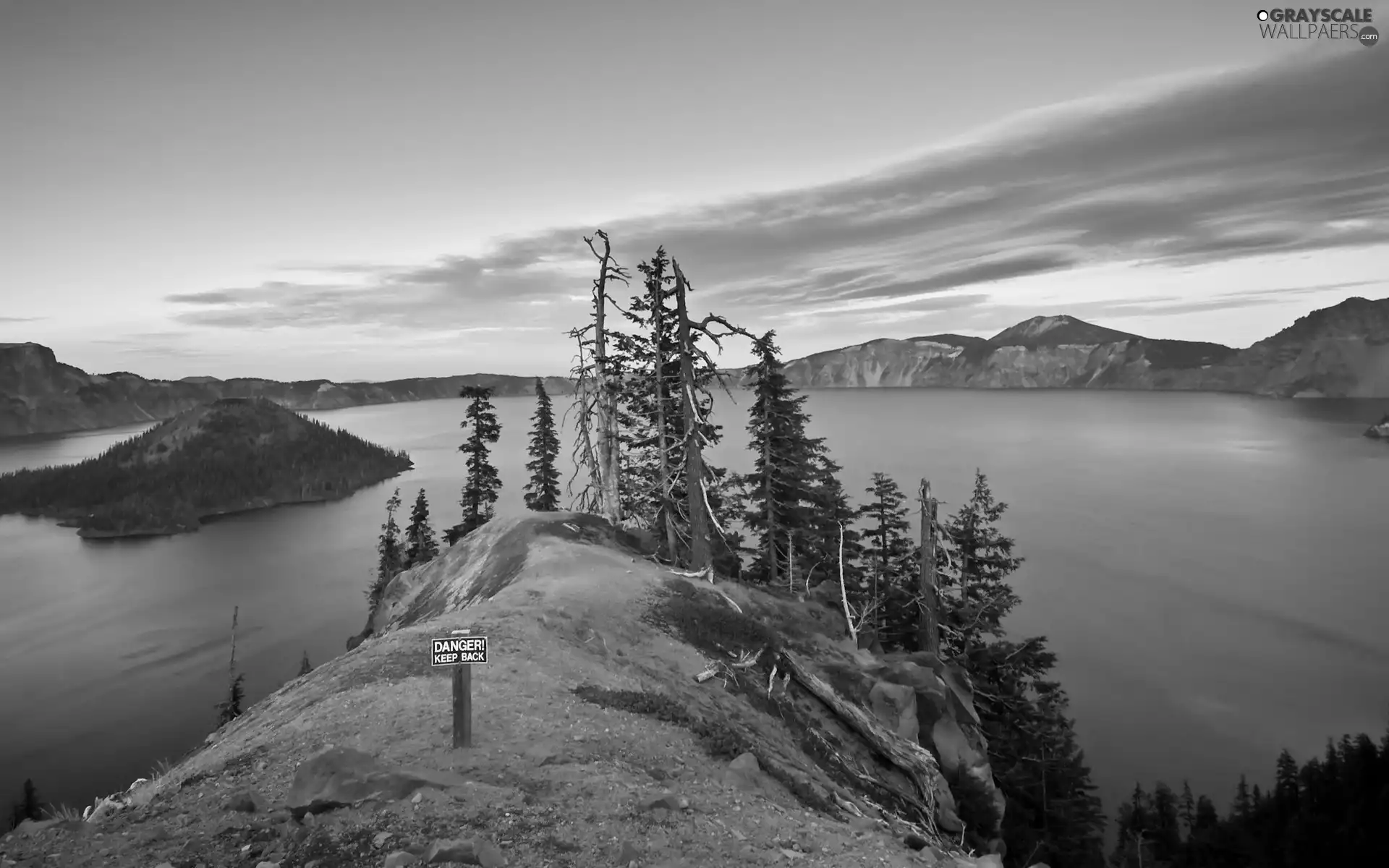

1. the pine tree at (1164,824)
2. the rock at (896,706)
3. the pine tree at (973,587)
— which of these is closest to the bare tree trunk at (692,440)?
the rock at (896,706)

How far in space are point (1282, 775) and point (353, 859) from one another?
54.4m

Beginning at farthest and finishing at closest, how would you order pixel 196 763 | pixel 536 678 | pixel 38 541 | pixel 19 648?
1. pixel 38 541
2. pixel 19 648
3. pixel 536 678
4. pixel 196 763

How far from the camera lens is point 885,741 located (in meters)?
15.0

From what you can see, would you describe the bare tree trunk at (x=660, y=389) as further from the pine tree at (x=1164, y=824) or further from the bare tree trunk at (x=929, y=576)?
the pine tree at (x=1164, y=824)

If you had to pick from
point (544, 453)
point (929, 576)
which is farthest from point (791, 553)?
point (544, 453)

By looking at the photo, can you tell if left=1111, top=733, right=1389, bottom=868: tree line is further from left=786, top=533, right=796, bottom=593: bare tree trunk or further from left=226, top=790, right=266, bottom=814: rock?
left=226, top=790, right=266, bottom=814: rock

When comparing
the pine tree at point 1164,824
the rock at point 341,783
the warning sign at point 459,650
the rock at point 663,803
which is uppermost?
the warning sign at point 459,650

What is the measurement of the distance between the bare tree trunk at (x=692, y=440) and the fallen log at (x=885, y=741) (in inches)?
194

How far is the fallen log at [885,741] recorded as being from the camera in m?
14.9

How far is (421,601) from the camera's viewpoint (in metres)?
25.7

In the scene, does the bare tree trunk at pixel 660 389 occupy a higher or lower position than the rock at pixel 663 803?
higher

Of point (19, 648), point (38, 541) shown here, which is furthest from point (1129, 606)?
point (38, 541)

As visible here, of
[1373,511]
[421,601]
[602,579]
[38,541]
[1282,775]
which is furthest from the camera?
[38,541]

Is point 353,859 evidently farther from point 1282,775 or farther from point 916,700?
point 1282,775
